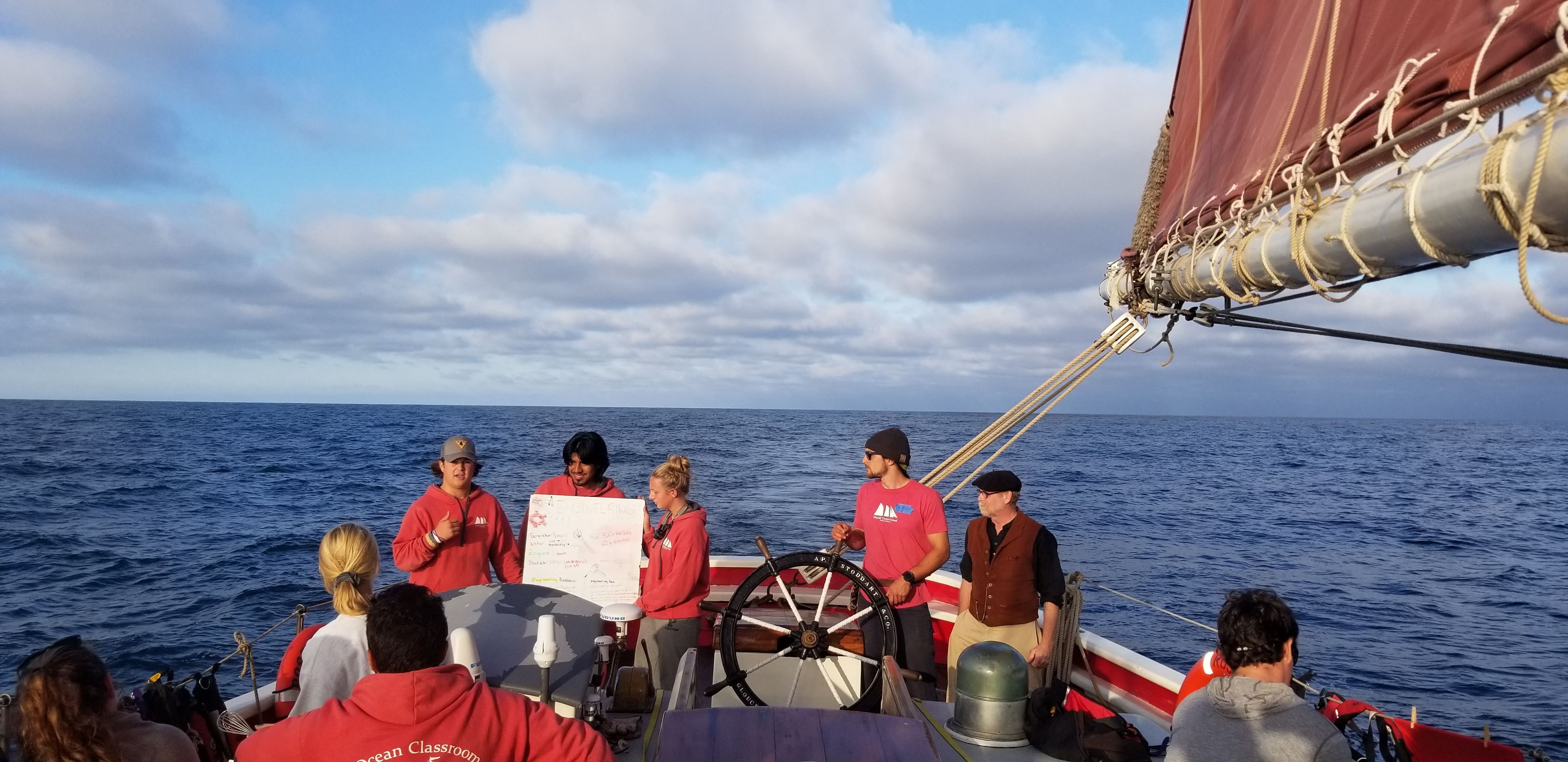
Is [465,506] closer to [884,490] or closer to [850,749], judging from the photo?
[884,490]

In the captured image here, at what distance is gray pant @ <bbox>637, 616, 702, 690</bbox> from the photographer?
4227mm

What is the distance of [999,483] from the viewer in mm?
4156

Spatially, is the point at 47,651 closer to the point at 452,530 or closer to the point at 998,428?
the point at 452,530

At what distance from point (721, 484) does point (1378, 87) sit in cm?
2261

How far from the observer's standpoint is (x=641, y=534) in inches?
183

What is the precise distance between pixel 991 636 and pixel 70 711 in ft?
11.6

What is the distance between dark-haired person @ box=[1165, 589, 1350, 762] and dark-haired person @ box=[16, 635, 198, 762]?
2349 millimetres

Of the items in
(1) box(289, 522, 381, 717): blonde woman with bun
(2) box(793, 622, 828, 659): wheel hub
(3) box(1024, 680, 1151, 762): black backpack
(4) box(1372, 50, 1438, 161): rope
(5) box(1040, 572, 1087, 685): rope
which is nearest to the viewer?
(4) box(1372, 50, 1438, 161): rope

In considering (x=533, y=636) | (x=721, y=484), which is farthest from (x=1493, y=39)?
(x=721, y=484)

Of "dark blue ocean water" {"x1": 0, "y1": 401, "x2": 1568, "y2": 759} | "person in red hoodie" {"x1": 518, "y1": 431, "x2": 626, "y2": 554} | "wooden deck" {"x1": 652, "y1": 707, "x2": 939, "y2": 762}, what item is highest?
"person in red hoodie" {"x1": 518, "y1": 431, "x2": 626, "y2": 554}

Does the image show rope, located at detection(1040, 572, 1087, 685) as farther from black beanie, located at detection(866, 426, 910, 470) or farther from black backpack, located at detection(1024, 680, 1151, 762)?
black backpack, located at detection(1024, 680, 1151, 762)

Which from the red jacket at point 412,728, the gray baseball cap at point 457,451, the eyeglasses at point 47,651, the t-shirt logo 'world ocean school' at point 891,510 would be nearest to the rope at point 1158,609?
the t-shirt logo 'world ocean school' at point 891,510

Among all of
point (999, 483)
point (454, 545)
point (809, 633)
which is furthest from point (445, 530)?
point (999, 483)

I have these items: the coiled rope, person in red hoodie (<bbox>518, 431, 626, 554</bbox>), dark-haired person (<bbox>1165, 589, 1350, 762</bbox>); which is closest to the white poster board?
person in red hoodie (<bbox>518, 431, 626, 554</bbox>)
